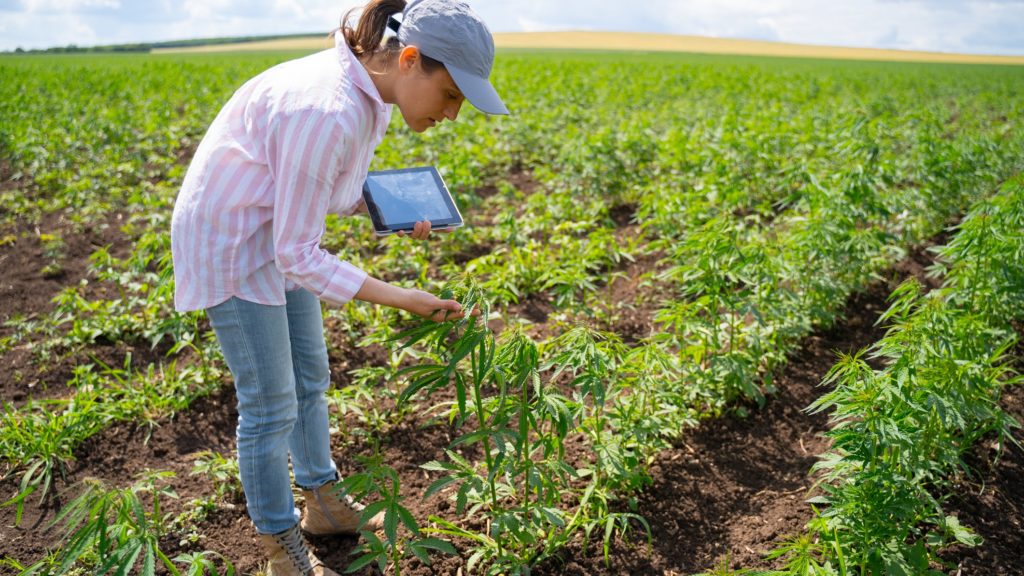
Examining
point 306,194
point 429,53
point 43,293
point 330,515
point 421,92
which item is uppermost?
point 429,53

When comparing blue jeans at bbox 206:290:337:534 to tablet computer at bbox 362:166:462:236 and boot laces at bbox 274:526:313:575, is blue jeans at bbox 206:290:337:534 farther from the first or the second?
tablet computer at bbox 362:166:462:236

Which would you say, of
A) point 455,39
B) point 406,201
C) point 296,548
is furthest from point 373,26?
point 296,548

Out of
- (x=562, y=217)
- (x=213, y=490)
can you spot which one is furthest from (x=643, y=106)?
(x=213, y=490)

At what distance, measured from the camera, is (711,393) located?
10.9ft

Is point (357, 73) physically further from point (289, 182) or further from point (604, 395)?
point (604, 395)

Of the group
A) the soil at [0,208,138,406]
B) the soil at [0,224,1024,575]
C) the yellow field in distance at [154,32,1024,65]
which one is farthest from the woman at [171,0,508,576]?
the yellow field in distance at [154,32,1024,65]

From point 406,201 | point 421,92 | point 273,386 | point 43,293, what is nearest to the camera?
point 421,92

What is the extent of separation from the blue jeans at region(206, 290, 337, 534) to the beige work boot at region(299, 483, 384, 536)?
21 cm

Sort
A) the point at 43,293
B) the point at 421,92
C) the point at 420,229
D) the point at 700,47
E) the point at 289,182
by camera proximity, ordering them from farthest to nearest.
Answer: the point at 700,47, the point at 43,293, the point at 420,229, the point at 421,92, the point at 289,182

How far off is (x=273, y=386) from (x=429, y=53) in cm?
105

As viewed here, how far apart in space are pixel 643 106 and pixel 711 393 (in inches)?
436

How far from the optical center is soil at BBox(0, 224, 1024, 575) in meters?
2.55

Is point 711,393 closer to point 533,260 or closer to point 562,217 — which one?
point 533,260

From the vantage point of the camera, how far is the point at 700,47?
174 ft
